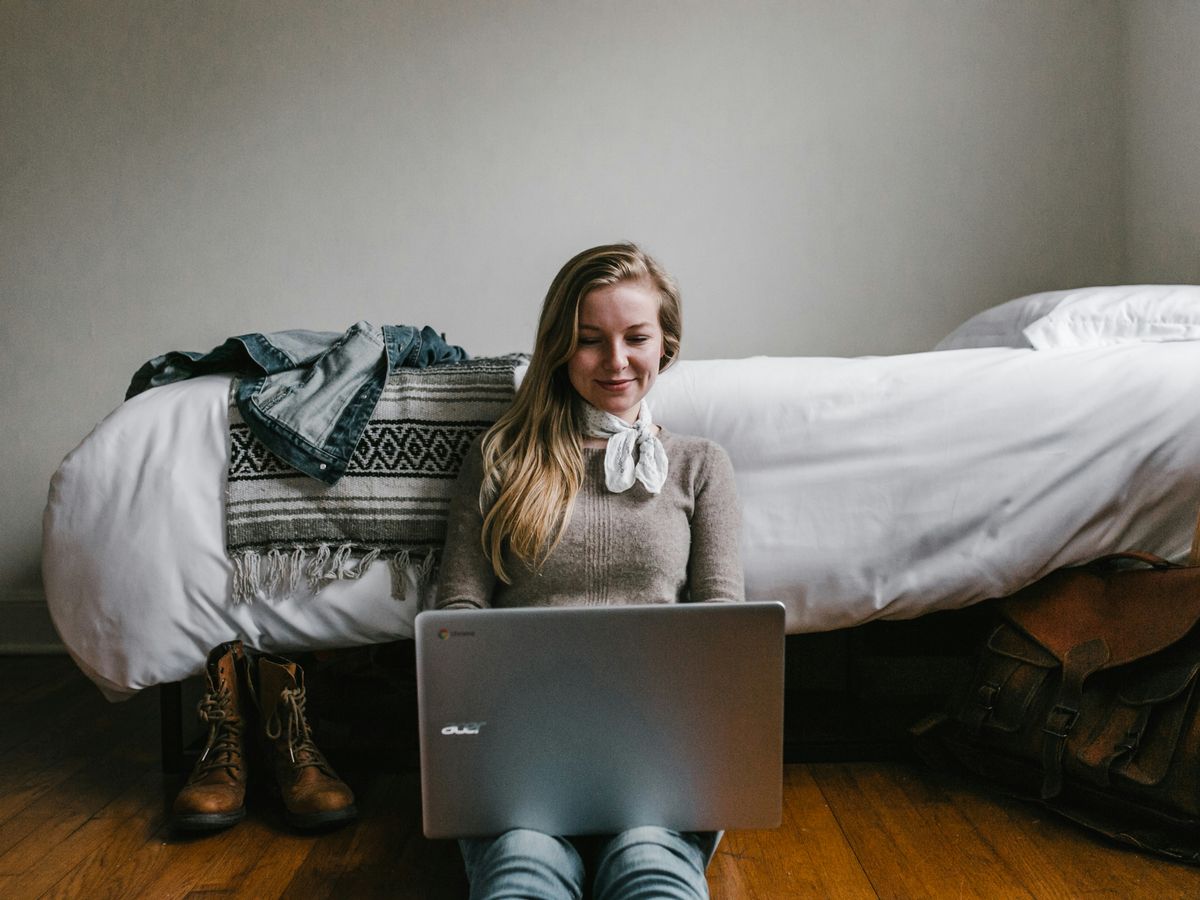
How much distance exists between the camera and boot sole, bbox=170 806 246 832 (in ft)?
4.28

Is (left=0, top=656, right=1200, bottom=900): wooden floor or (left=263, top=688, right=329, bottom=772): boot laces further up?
(left=263, top=688, right=329, bottom=772): boot laces

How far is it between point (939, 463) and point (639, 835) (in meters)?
0.74

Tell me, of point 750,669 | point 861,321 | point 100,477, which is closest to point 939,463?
point 750,669

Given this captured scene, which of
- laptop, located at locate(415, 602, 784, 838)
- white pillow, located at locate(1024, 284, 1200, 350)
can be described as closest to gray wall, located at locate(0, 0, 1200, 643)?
white pillow, located at locate(1024, 284, 1200, 350)

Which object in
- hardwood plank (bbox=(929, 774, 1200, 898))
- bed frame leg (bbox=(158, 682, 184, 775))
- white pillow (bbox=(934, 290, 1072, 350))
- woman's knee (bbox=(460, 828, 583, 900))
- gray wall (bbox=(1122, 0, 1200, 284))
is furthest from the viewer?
gray wall (bbox=(1122, 0, 1200, 284))

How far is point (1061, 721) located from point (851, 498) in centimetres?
40

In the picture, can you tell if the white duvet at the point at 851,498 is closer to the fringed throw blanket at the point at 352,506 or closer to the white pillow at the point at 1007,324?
the fringed throw blanket at the point at 352,506

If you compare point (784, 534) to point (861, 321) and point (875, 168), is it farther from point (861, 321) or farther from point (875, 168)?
point (875, 168)

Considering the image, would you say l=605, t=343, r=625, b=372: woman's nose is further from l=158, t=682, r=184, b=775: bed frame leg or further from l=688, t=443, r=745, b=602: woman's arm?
l=158, t=682, r=184, b=775: bed frame leg

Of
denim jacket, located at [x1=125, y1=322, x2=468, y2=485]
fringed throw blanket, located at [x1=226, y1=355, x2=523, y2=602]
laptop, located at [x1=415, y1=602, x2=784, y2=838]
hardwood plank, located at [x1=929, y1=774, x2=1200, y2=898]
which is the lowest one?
hardwood plank, located at [x1=929, y1=774, x2=1200, y2=898]

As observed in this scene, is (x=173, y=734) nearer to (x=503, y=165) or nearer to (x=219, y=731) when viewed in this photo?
(x=219, y=731)

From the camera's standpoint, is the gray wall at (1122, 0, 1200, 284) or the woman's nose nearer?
the woman's nose

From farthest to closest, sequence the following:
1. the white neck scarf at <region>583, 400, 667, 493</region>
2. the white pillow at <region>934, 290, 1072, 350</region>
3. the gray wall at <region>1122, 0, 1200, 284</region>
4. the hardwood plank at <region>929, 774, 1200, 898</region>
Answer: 1. the gray wall at <region>1122, 0, 1200, 284</region>
2. the white pillow at <region>934, 290, 1072, 350</region>
3. the white neck scarf at <region>583, 400, 667, 493</region>
4. the hardwood plank at <region>929, 774, 1200, 898</region>

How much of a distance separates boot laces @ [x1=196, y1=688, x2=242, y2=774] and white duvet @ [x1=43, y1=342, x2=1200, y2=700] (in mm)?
87
